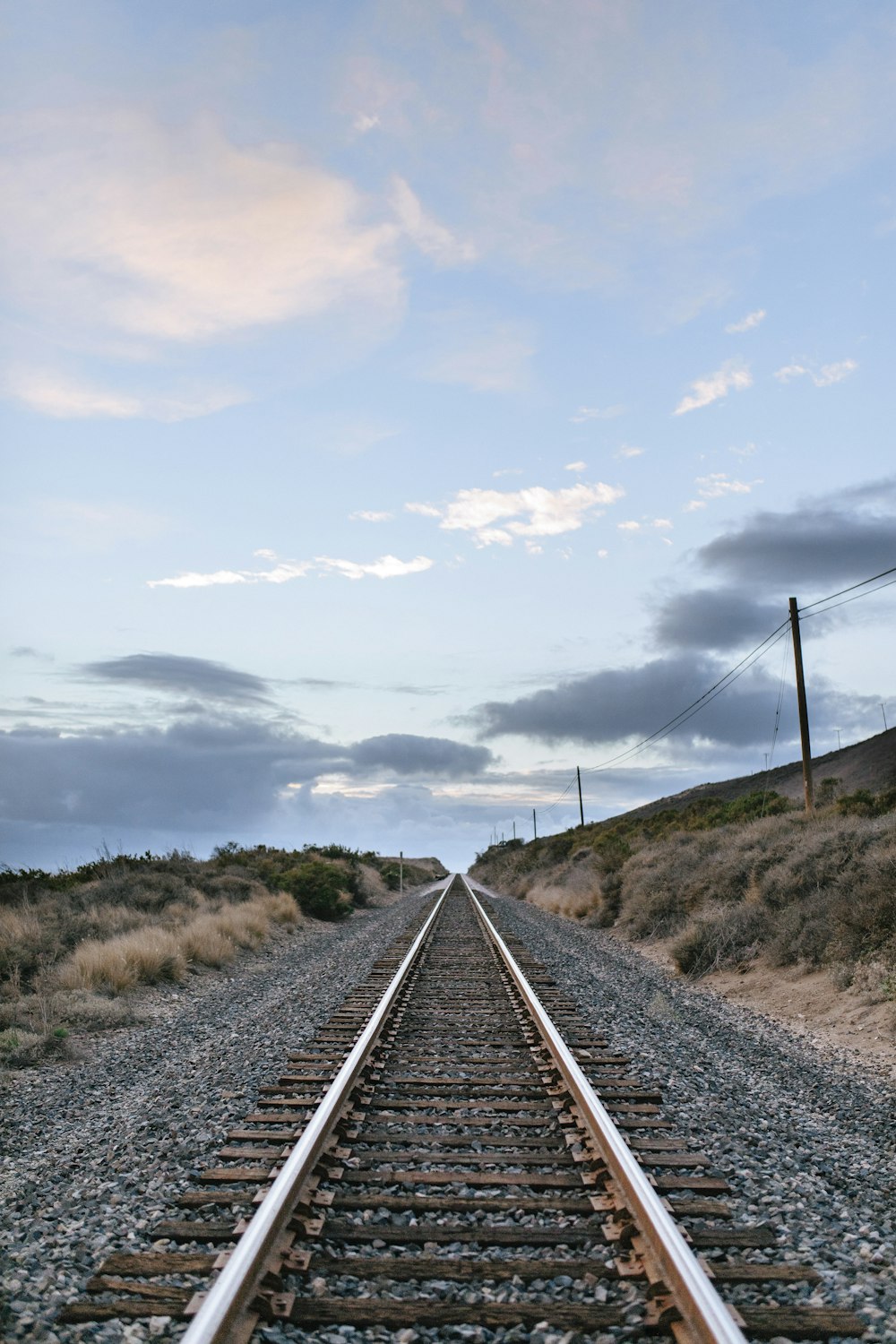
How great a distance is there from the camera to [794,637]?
22.5 m

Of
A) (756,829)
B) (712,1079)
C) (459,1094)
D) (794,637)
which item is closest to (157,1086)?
(459,1094)

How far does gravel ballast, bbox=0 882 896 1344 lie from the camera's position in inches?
152

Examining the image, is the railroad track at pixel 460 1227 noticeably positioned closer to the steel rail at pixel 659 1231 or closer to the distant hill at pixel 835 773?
the steel rail at pixel 659 1231

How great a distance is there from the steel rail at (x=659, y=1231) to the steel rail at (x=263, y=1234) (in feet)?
5.29

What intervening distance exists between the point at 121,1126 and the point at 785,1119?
15.3ft

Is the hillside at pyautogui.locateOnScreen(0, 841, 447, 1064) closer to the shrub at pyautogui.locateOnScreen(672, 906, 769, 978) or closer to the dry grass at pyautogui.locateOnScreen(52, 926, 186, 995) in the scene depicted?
the dry grass at pyautogui.locateOnScreen(52, 926, 186, 995)

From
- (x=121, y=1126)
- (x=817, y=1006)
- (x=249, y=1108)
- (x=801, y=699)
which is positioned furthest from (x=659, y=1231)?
(x=801, y=699)

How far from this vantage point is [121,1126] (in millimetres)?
6168

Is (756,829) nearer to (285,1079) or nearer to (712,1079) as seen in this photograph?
(712,1079)

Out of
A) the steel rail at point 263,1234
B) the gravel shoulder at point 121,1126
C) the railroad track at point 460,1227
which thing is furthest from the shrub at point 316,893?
the steel rail at point 263,1234

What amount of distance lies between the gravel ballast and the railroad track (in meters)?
0.13

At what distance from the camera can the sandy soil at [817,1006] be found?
9.02 m

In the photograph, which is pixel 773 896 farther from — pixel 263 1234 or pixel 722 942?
pixel 263 1234

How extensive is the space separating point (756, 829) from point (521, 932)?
18.3 feet
